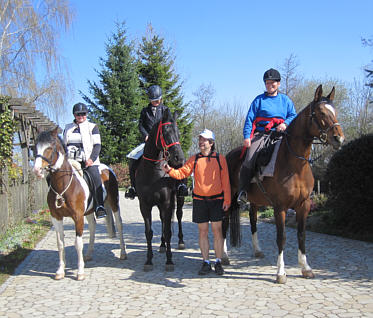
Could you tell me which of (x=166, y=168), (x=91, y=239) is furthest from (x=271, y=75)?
(x=91, y=239)

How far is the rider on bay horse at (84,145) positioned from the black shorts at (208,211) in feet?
5.97

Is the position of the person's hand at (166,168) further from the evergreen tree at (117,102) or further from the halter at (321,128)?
the evergreen tree at (117,102)

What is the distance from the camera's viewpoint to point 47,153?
5516 mm

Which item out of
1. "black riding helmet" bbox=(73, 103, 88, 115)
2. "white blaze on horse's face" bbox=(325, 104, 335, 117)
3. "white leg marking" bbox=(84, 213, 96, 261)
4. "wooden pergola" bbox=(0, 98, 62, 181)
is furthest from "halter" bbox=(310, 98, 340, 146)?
"wooden pergola" bbox=(0, 98, 62, 181)

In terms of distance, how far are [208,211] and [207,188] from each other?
39 centimetres

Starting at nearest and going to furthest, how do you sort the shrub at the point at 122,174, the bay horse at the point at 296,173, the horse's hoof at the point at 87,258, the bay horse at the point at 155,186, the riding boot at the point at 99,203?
the bay horse at the point at 296,173, the bay horse at the point at 155,186, the riding boot at the point at 99,203, the horse's hoof at the point at 87,258, the shrub at the point at 122,174

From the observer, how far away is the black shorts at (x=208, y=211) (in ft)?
18.7

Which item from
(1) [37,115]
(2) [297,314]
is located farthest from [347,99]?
(2) [297,314]

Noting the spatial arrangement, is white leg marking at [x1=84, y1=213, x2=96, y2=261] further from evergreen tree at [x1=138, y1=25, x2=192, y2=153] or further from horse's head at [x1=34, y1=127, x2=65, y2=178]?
evergreen tree at [x1=138, y1=25, x2=192, y2=153]

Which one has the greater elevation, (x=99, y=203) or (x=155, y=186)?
(x=155, y=186)

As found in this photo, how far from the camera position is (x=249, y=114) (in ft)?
19.9

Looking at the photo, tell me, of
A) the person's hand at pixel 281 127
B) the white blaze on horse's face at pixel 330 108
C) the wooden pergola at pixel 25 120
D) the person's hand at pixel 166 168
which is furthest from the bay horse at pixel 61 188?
the wooden pergola at pixel 25 120

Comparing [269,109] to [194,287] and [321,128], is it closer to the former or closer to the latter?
[321,128]

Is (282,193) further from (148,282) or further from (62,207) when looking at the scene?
(62,207)
